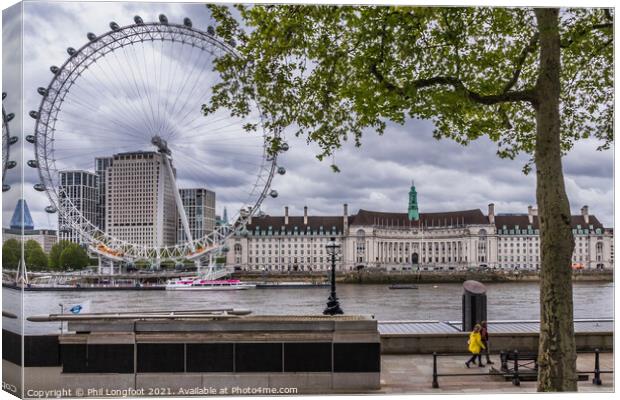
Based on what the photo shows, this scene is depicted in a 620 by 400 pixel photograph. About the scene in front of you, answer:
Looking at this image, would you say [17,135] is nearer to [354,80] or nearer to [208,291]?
[354,80]

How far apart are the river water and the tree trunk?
43.9 ft

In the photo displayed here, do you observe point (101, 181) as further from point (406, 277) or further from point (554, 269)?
point (406, 277)

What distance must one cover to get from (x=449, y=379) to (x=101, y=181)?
1881 centimetres

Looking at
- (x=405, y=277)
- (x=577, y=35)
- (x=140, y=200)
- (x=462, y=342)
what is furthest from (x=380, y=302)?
(x=577, y=35)

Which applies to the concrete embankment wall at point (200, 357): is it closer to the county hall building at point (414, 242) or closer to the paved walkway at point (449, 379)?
the paved walkway at point (449, 379)

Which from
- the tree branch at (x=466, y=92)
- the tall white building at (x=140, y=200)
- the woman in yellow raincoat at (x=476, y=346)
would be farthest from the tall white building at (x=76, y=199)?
the tree branch at (x=466, y=92)

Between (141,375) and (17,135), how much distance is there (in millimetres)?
3031

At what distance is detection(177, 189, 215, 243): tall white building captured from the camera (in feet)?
116

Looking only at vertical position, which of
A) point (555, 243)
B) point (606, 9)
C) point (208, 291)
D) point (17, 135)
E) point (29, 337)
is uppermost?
point (606, 9)

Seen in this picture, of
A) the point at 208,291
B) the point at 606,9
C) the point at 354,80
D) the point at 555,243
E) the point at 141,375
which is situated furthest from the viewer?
the point at 208,291

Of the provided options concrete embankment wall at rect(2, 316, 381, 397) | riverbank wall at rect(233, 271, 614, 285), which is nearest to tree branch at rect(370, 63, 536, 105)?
concrete embankment wall at rect(2, 316, 381, 397)

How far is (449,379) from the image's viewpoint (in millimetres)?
8172

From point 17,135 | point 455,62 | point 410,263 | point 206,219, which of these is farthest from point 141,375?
point 410,263

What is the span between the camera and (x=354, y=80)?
809cm
